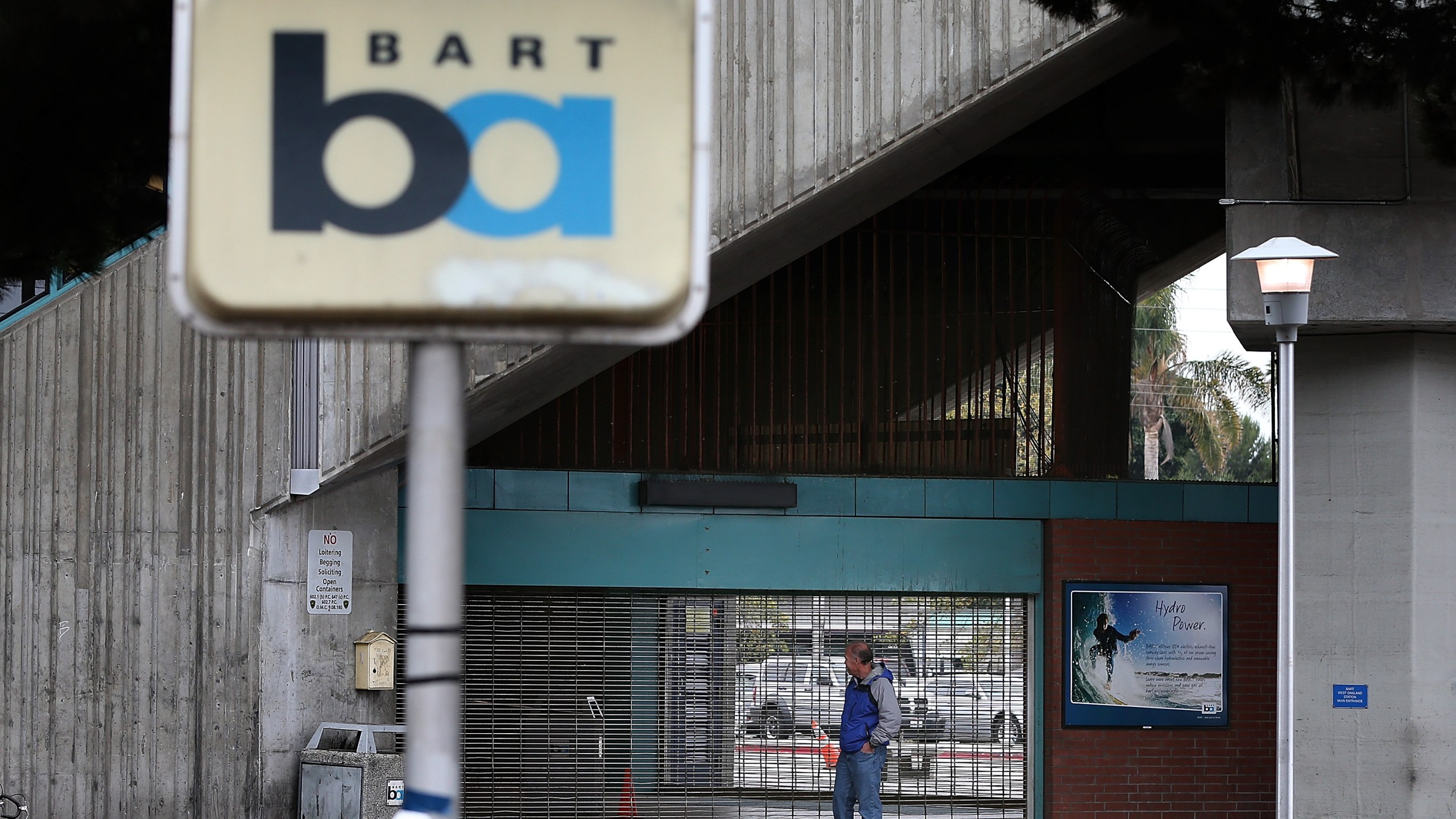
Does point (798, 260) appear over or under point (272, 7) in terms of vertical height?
over

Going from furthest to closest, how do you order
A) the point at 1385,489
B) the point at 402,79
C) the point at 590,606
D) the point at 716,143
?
the point at 590,606 < the point at 716,143 < the point at 1385,489 < the point at 402,79

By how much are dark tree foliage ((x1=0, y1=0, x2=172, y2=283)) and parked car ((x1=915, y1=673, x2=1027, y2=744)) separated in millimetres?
9053

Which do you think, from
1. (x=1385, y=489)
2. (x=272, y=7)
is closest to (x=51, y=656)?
(x=1385, y=489)

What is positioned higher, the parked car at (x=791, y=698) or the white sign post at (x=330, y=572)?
the white sign post at (x=330, y=572)

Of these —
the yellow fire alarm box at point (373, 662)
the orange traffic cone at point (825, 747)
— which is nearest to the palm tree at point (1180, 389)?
the orange traffic cone at point (825, 747)

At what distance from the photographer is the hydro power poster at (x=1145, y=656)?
14.1 meters

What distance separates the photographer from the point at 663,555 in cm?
1411

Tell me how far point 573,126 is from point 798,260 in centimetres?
1279

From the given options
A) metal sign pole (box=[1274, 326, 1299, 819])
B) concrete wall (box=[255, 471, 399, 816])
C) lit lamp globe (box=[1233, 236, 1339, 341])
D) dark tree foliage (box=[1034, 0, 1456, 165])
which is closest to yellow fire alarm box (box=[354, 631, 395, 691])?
concrete wall (box=[255, 471, 399, 816])

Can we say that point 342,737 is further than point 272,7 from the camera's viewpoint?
Yes

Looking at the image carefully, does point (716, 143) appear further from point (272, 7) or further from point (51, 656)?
point (272, 7)

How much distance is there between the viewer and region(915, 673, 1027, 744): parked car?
46.8ft

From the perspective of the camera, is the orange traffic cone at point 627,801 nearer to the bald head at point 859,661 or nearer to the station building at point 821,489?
the station building at point 821,489

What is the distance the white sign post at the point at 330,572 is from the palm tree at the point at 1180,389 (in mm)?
7889
